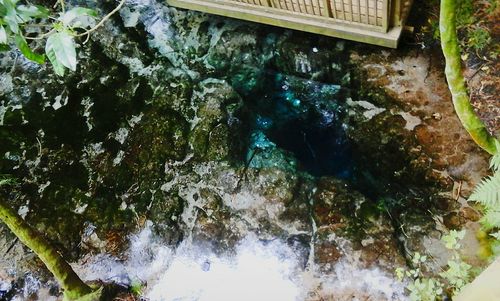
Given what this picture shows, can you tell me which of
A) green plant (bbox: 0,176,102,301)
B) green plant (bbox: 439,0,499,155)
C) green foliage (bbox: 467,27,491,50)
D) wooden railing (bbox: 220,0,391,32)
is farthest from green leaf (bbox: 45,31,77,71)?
green foliage (bbox: 467,27,491,50)

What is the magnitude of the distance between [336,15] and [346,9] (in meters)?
0.25

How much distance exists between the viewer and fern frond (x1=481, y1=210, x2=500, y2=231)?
445 cm

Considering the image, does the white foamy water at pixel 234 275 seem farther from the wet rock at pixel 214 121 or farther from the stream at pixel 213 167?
the wet rock at pixel 214 121

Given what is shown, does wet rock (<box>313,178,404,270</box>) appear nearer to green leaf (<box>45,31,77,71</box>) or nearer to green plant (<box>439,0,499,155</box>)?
green plant (<box>439,0,499,155</box>)

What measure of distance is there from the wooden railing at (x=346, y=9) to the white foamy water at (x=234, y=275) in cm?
300

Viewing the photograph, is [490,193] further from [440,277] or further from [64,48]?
[64,48]

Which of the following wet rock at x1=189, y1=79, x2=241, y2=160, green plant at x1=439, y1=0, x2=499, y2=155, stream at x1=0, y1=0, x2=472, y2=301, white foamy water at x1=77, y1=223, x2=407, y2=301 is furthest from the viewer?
wet rock at x1=189, y1=79, x2=241, y2=160

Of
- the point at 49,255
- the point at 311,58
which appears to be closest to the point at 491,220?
the point at 311,58

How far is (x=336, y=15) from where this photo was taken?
5.73 metres

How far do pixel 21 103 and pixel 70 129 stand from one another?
3.76ft

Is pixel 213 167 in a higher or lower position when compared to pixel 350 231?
lower

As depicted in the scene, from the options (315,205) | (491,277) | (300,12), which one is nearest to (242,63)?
(300,12)

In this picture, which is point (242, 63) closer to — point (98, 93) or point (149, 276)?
point (98, 93)

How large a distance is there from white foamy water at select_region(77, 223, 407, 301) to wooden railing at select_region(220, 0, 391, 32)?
3003 millimetres
